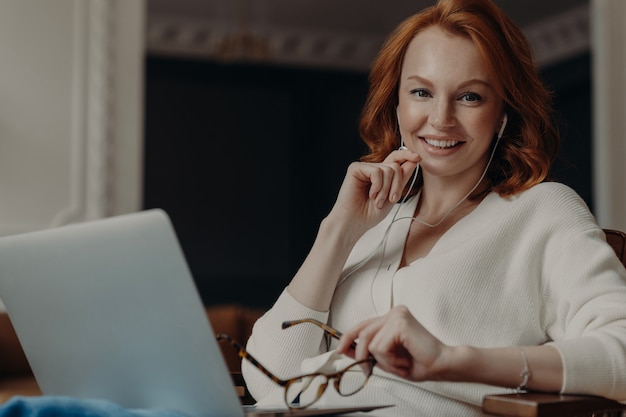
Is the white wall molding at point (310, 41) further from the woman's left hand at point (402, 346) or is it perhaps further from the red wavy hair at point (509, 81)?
the woman's left hand at point (402, 346)

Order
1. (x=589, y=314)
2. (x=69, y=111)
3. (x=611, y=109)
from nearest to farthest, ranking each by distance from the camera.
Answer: (x=589, y=314) < (x=69, y=111) < (x=611, y=109)

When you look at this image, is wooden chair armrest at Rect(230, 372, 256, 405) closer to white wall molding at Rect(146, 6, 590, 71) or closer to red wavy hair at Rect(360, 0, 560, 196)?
red wavy hair at Rect(360, 0, 560, 196)

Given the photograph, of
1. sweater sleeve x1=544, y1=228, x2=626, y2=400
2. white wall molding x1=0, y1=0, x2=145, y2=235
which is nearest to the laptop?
sweater sleeve x1=544, y1=228, x2=626, y2=400

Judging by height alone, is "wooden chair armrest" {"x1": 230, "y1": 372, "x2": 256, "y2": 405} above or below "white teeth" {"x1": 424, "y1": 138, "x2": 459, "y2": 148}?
below

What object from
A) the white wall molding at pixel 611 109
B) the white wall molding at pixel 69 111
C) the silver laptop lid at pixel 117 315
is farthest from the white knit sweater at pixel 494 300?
the white wall molding at pixel 611 109

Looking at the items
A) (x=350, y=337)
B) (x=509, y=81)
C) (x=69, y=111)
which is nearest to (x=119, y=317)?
(x=350, y=337)

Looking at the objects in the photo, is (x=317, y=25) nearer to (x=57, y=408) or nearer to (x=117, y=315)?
(x=117, y=315)

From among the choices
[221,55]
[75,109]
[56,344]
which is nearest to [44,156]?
[75,109]

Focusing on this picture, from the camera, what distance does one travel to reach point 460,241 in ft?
5.70

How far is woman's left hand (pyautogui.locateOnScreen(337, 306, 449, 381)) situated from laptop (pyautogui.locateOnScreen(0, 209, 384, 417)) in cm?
8

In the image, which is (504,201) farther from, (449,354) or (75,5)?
(75,5)

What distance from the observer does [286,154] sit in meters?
8.28

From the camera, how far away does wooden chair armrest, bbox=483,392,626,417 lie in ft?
4.14

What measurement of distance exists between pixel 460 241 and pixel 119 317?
73 centimetres
